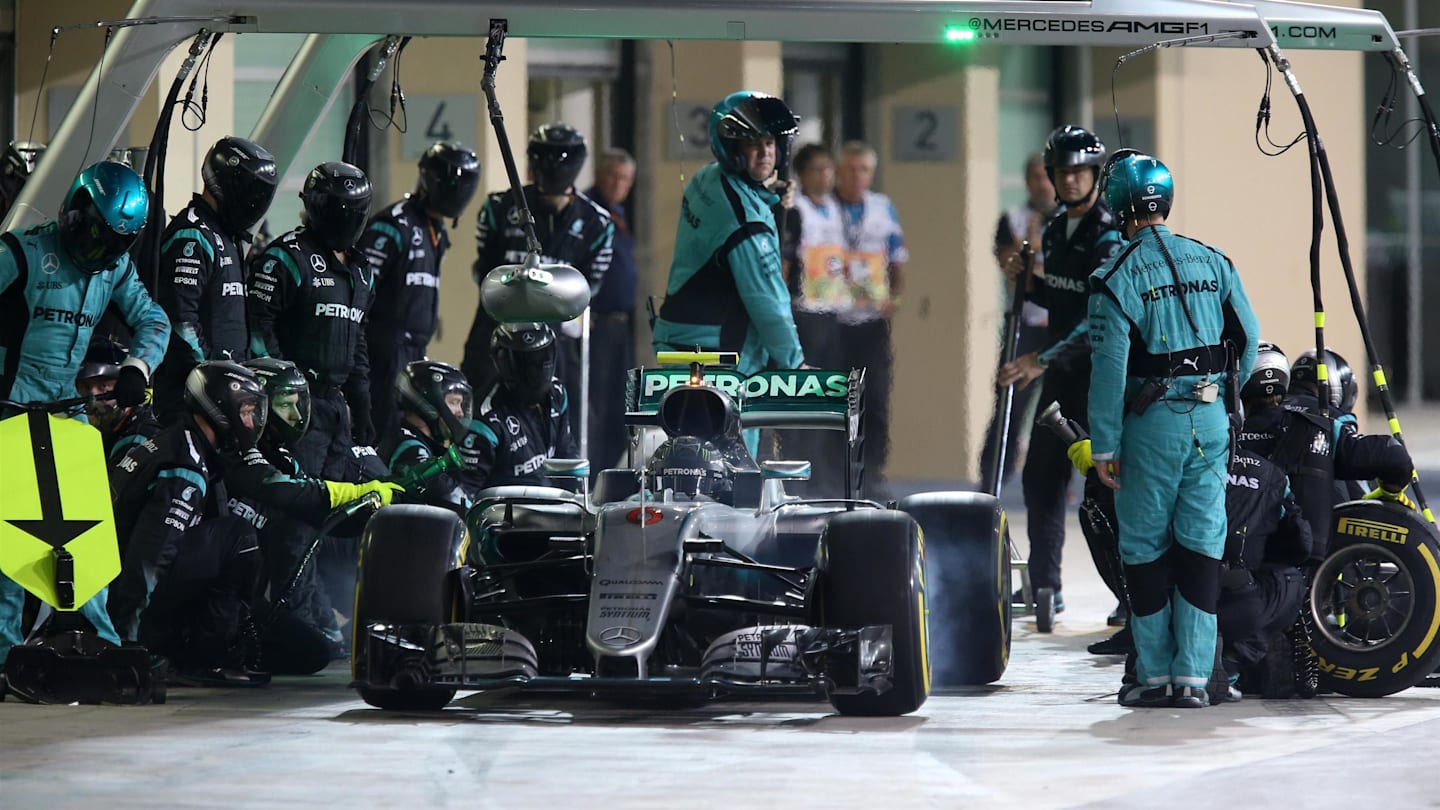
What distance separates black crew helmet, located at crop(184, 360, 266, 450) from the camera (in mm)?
8188

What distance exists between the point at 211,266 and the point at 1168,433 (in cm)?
412

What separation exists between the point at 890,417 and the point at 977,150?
2.16 metres

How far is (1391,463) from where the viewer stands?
26.0ft

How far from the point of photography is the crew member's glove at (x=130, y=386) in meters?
7.87

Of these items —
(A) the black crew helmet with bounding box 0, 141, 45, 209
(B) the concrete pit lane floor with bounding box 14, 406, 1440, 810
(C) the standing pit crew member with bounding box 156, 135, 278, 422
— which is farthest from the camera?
(A) the black crew helmet with bounding box 0, 141, 45, 209

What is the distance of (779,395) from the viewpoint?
846 cm

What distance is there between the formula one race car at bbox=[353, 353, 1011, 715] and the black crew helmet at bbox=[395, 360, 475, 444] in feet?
4.41

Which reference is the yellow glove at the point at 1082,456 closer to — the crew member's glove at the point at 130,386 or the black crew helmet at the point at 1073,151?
the black crew helmet at the point at 1073,151

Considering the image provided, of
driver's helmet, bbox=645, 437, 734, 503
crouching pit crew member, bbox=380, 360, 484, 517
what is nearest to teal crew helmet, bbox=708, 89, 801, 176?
crouching pit crew member, bbox=380, 360, 484, 517

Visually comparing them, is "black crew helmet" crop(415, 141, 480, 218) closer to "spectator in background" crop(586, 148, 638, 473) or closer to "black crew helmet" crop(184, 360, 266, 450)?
"spectator in background" crop(586, 148, 638, 473)

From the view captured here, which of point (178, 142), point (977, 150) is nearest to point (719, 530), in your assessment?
point (178, 142)

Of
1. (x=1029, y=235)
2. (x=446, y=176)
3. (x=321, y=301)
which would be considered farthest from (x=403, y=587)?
(x=1029, y=235)

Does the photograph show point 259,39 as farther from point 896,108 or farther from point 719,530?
point 719,530

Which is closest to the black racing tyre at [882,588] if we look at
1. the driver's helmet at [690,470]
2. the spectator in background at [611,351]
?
the driver's helmet at [690,470]
